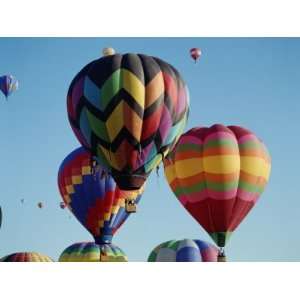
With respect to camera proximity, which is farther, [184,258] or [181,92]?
[184,258]

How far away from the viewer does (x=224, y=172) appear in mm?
17750

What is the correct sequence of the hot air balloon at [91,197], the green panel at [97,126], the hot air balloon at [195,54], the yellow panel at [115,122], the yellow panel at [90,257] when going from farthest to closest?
the yellow panel at [90,257], the hot air balloon at [195,54], the hot air balloon at [91,197], the green panel at [97,126], the yellow panel at [115,122]

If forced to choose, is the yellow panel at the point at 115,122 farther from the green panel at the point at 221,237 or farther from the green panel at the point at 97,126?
the green panel at the point at 221,237

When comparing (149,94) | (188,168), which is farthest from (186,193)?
(149,94)

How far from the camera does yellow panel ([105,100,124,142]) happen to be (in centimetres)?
1488

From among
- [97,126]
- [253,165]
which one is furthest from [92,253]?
[97,126]

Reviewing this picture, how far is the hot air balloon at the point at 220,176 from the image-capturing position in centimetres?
1770

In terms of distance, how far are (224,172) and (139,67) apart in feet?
11.9

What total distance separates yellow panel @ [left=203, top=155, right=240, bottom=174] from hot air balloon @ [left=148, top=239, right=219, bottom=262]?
2.36 meters

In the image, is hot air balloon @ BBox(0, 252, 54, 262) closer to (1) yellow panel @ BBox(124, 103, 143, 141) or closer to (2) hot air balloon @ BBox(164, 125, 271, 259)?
(2) hot air balloon @ BBox(164, 125, 271, 259)

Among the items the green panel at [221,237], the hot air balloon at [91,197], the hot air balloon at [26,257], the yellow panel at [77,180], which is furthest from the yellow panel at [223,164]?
the hot air balloon at [26,257]

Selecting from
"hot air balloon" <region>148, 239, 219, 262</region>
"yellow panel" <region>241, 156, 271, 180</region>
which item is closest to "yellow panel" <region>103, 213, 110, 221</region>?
"hot air balloon" <region>148, 239, 219, 262</region>

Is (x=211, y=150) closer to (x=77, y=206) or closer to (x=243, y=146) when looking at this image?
(x=243, y=146)

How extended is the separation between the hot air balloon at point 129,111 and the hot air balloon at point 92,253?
3.26m
